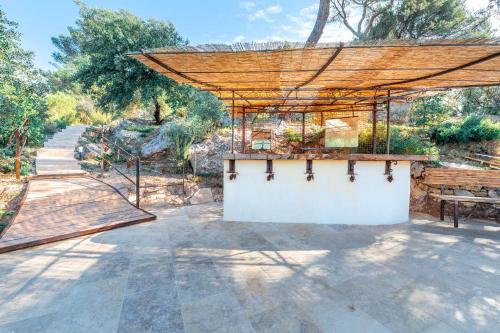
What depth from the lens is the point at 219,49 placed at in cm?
236

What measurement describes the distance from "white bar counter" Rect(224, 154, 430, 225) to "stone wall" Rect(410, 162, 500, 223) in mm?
1554

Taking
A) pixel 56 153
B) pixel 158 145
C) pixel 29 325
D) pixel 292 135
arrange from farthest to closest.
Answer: pixel 158 145, pixel 56 153, pixel 292 135, pixel 29 325

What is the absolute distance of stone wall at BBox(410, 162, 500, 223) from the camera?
488cm

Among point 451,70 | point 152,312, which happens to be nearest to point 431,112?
point 451,70

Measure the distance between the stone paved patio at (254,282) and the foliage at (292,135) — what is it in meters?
3.71

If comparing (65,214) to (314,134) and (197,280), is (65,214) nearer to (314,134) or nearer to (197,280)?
(197,280)

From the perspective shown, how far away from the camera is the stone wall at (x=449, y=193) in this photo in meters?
4.88

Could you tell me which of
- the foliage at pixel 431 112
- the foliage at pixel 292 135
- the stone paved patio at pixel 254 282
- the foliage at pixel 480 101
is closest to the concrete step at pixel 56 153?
the stone paved patio at pixel 254 282

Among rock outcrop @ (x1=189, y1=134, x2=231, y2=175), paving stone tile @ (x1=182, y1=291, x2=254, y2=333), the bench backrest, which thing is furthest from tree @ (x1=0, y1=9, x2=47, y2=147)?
the bench backrest

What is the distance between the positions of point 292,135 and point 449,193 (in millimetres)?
3945

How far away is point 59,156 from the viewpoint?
8.30 meters

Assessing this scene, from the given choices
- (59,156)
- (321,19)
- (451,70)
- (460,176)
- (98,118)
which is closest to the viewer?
(451,70)

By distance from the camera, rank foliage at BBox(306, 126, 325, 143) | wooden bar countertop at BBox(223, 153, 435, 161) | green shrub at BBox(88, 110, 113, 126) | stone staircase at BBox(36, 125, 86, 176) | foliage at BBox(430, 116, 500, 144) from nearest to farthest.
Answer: wooden bar countertop at BBox(223, 153, 435, 161) < foliage at BBox(430, 116, 500, 144) < foliage at BBox(306, 126, 325, 143) < stone staircase at BBox(36, 125, 86, 176) < green shrub at BBox(88, 110, 113, 126)

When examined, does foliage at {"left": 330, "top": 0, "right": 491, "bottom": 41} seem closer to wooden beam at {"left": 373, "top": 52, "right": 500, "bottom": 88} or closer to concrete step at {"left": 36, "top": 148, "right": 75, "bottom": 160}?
wooden beam at {"left": 373, "top": 52, "right": 500, "bottom": 88}
